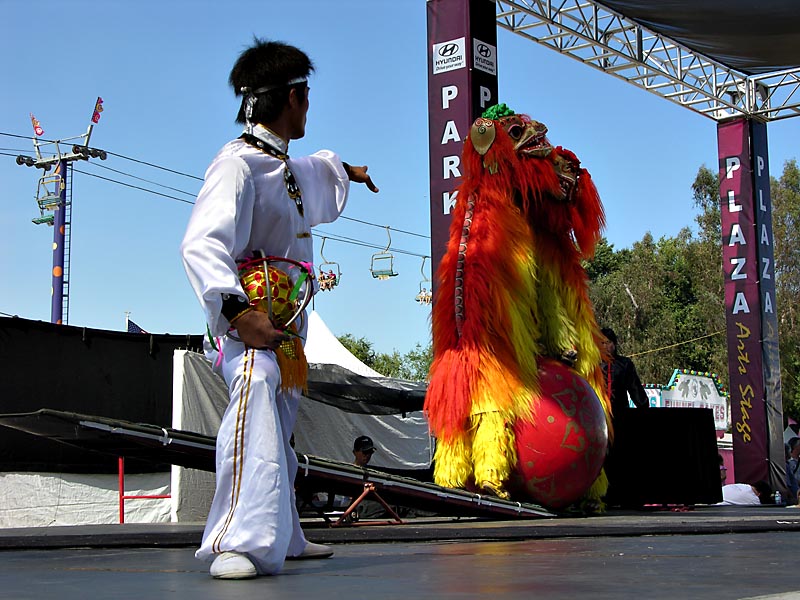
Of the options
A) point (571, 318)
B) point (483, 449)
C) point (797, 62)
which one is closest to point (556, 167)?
point (571, 318)

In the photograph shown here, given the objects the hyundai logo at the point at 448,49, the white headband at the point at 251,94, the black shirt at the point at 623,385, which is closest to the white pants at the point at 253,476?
the white headband at the point at 251,94

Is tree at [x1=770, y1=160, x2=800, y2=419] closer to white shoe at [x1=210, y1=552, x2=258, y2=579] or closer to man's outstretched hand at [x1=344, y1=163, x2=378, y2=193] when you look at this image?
man's outstretched hand at [x1=344, y1=163, x2=378, y2=193]

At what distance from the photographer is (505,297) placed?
6082 mm

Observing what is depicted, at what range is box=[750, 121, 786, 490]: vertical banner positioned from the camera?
548 inches

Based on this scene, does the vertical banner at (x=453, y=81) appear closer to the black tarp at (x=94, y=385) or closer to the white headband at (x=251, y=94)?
the black tarp at (x=94, y=385)

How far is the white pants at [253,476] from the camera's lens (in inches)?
105

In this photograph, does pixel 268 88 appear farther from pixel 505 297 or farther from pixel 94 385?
pixel 94 385

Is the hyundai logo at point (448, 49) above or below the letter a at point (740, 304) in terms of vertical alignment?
above

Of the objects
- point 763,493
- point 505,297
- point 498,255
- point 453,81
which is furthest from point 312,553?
point 763,493

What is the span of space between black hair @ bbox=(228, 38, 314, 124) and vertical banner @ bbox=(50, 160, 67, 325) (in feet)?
51.3

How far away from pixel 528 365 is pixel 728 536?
82.4 inches

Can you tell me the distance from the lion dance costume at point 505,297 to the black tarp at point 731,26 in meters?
6.28

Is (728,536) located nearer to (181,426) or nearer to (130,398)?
(181,426)

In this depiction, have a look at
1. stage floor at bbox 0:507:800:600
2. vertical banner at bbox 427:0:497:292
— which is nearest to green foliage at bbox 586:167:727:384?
vertical banner at bbox 427:0:497:292
